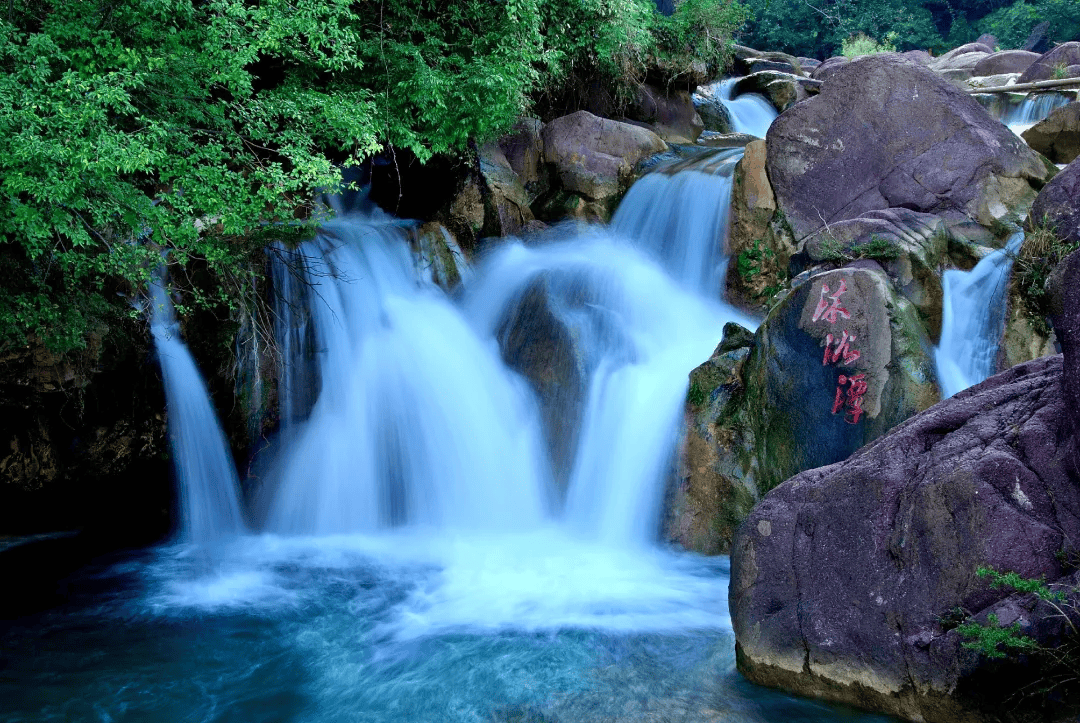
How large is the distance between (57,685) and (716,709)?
14.2ft

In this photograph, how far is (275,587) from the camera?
6992 mm

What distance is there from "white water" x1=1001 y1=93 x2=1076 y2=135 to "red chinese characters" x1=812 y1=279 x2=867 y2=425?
10707mm

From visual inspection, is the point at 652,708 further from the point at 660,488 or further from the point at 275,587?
the point at 275,587

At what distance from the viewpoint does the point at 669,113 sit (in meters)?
15.6

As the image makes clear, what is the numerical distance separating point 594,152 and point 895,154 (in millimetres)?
4355

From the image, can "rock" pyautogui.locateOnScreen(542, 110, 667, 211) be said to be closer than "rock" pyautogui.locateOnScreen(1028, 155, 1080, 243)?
No

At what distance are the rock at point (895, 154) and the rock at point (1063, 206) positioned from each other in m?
2.19

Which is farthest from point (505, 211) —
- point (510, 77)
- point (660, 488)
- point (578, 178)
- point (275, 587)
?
point (275, 587)

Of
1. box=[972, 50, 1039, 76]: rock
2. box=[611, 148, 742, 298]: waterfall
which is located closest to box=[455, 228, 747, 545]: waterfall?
box=[611, 148, 742, 298]: waterfall

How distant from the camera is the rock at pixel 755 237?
33.4 ft

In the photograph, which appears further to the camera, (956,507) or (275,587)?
(275,587)

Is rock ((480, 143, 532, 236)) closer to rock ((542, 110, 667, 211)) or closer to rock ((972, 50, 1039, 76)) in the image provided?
rock ((542, 110, 667, 211))

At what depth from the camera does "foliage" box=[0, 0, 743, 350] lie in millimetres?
5316

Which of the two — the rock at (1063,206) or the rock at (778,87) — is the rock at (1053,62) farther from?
the rock at (1063,206)
